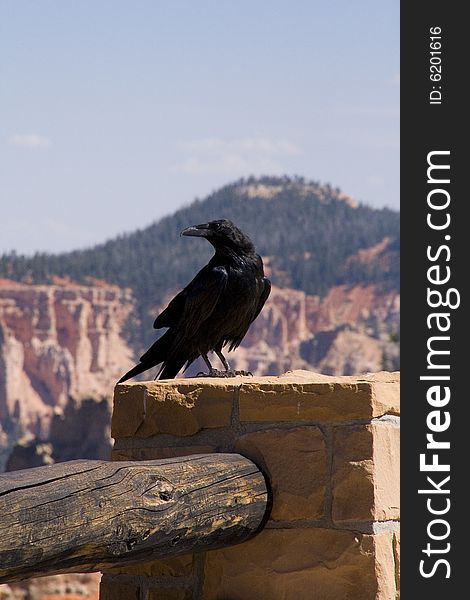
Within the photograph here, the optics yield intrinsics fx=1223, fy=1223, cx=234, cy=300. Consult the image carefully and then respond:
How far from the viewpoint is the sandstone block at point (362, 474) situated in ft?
8.75

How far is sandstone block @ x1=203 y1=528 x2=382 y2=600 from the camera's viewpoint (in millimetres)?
2664

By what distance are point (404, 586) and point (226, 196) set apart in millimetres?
88243

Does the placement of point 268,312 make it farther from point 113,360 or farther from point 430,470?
point 430,470

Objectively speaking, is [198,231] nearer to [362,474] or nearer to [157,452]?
[157,452]

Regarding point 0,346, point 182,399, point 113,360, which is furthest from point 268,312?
point 182,399

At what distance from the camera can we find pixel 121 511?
226 cm

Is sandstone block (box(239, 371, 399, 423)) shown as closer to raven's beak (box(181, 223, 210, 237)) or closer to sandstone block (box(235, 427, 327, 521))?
sandstone block (box(235, 427, 327, 521))

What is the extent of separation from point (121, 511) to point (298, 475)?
0.59m

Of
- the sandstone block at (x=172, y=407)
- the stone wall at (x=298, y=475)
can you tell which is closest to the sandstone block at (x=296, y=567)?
the stone wall at (x=298, y=475)

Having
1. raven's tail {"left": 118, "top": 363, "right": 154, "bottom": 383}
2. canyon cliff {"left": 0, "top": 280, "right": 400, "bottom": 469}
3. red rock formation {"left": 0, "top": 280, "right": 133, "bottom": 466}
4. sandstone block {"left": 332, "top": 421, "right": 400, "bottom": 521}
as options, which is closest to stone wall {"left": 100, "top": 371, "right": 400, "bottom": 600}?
sandstone block {"left": 332, "top": 421, "right": 400, "bottom": 521}

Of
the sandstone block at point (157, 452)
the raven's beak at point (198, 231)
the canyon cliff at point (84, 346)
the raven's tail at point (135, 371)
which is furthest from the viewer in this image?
the canyon cliff at point (84, 346)

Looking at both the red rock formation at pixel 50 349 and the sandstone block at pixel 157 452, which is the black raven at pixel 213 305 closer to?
the sandstone block at pixel 157 452

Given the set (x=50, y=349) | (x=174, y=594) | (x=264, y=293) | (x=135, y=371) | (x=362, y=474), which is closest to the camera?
(x=362, y=474)

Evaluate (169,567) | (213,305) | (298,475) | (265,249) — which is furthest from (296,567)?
(265,249)
